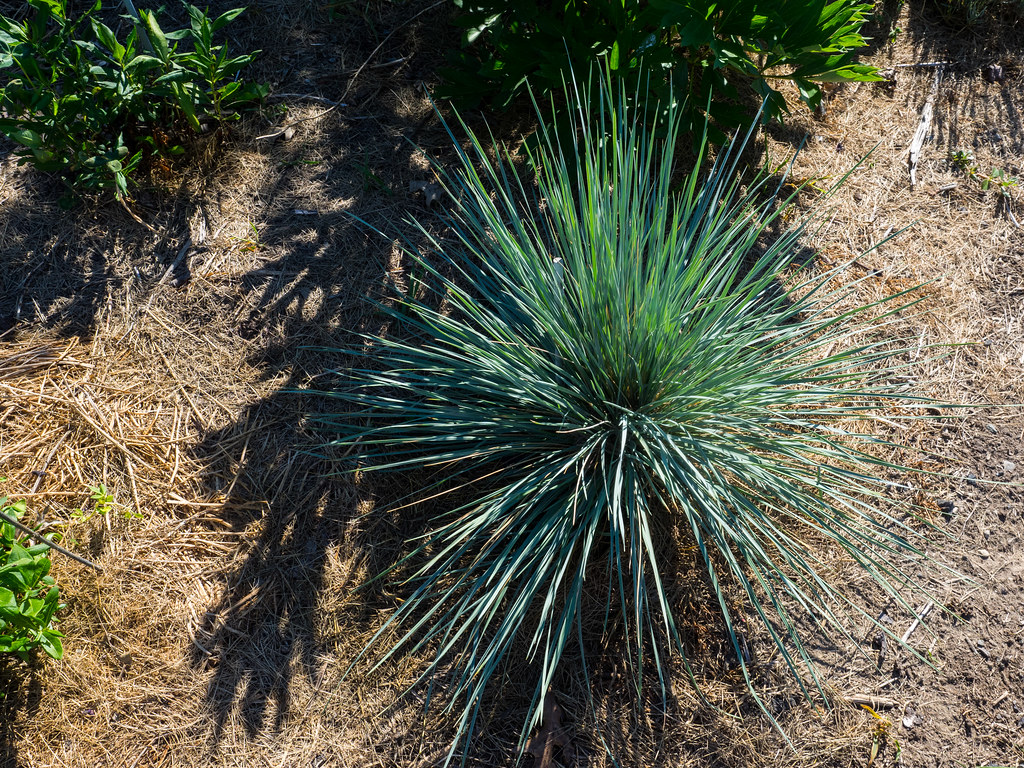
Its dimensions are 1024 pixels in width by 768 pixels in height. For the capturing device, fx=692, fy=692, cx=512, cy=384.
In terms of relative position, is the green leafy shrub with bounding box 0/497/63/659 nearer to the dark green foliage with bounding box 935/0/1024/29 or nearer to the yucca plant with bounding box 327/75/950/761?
the yucca plant with bounding box 327/75/950/761

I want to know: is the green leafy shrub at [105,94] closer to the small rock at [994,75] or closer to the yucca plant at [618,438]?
the yucca plant at [618,438]

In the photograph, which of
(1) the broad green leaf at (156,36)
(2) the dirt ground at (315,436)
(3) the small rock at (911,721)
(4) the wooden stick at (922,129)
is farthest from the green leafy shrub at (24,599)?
(4) the wooden stick at (922,129)

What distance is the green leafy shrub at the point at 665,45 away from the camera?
6.18 feet

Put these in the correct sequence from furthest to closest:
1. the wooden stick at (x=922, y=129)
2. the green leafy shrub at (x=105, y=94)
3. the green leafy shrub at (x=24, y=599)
A: 1. the wooden stick at (x=922, y=129)
2. the green leafy shrub at (x=105, y=94)
3. the green leafy shrub at (x=24, y=599)

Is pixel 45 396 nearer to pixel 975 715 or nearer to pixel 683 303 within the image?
pixel 683 303

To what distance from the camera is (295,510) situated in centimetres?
198

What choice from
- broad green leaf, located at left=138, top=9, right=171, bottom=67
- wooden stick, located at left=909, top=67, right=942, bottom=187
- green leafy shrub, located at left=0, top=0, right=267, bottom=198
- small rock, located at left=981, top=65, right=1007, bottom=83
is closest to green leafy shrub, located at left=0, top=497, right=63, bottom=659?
green leafy shrub, located at left=0, top=0, right=267, bottom=198

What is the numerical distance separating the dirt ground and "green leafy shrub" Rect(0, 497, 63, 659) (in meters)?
0.17

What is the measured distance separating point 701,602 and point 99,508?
1684 mm

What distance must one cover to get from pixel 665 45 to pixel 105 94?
170cm

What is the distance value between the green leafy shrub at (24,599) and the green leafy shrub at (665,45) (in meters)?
1.80

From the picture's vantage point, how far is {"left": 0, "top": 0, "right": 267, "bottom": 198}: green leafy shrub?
78.7 inches

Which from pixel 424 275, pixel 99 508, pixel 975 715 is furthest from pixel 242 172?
pixel 975 715

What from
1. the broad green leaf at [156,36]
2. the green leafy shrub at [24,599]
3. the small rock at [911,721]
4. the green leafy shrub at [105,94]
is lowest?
the small rock at [911,721]
